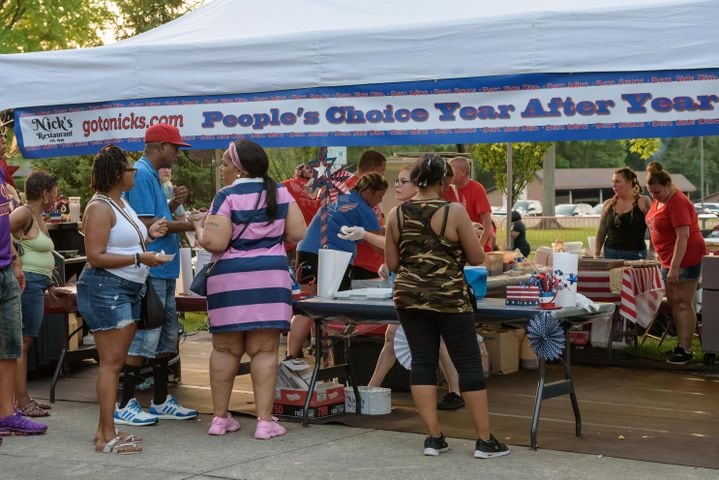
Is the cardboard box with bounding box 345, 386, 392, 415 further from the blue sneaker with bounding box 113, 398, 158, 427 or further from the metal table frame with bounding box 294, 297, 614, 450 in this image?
the blue sneaker with bounding box 113, 398, 158, 427

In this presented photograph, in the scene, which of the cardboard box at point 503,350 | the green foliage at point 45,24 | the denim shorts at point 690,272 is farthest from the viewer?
the green foliage at point 45,24

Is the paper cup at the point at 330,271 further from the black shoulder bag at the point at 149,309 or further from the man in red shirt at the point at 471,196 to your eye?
the man in red shirt at the point at 471,196

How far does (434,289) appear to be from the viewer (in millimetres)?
5969

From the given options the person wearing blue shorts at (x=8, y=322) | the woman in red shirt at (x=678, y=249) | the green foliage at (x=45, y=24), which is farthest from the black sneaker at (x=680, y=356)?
the green foliage at (x=45, y=24)

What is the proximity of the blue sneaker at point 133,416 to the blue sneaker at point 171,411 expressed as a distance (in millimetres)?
150

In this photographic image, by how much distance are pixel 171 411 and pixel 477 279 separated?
222 centimetres

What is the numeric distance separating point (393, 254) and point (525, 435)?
4.96 feet

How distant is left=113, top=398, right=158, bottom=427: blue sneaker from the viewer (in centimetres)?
716

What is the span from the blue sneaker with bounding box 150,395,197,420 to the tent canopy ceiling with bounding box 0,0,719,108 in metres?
2.08

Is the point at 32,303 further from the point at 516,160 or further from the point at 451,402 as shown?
the point at 516,160

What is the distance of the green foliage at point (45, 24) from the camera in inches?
1206

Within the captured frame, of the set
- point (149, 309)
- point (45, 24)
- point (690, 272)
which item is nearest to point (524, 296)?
point (149, 309)

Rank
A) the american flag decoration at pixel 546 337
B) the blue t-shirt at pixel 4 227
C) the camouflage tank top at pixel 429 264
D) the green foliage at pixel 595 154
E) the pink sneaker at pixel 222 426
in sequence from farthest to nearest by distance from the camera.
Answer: the green foliage at pixel 595 154, the pink sneaker at pixel 222 426, the blue t-shirt at pixel 4 227, the american flag decoration at pixel 546 337, the camouflage tank top at pixel 429 264

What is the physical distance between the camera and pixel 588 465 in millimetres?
5887
